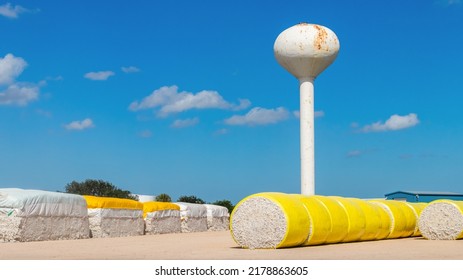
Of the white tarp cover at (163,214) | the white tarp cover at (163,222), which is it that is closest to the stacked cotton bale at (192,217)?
the white tarp cover at (163,222)

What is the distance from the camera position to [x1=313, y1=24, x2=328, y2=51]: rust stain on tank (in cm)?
2780

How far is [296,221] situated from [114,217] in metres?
12.9

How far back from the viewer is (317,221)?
18062 mm

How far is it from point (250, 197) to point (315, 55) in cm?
1187

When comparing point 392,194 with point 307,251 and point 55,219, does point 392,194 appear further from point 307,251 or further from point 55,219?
point 307,251

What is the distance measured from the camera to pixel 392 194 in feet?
167

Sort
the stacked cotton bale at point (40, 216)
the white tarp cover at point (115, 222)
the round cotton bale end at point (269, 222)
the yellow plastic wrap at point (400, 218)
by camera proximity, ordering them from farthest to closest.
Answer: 1. the white tarp cover at point (115, 222)
2. the yellow plastic wrap at point (400, 218)
3. the stacked cotton bale at point (40, 216)
4. the round cotton bale end at point (269, 222)

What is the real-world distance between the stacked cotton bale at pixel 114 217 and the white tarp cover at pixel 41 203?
0.71 meters

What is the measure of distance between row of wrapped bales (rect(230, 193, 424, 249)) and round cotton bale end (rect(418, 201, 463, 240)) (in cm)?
238

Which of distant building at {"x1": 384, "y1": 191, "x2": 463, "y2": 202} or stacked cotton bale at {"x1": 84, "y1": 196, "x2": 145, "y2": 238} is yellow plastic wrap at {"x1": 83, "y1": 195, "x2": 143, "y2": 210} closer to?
stacked cotton bale at {"x1": 84, "y1": 196, "x2": 145, "y2": 238}

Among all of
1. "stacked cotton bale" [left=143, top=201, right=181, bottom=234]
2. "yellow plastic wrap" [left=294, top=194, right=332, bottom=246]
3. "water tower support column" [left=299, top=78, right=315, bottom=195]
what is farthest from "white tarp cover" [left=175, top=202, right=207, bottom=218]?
Result: "yellow plastic wrap" [left=294, top=194, right=332, bottom=246]

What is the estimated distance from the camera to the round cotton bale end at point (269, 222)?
55.5 feet

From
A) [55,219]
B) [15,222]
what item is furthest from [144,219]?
[15,222]

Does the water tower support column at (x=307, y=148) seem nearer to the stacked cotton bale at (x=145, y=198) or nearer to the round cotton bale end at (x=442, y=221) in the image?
the round cotton bale end at (x=442, y=221)
